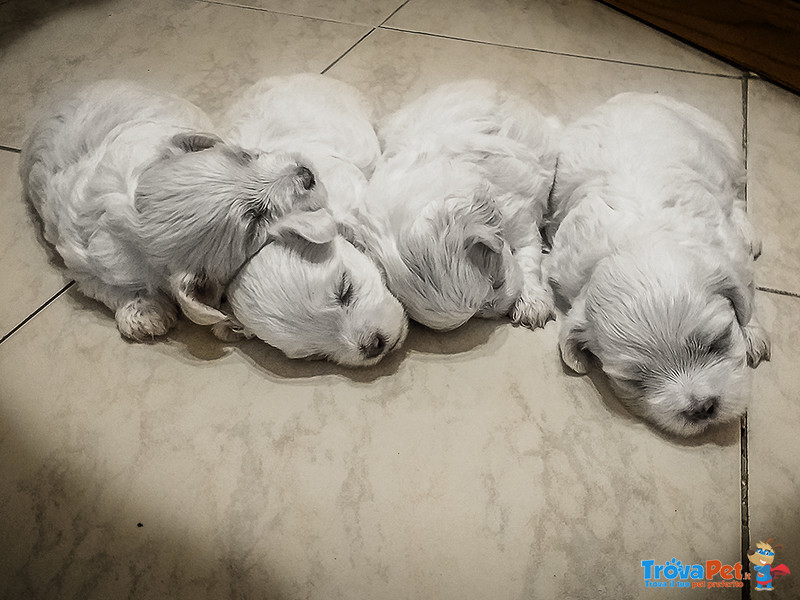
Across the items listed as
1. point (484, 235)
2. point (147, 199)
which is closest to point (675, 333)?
point (484, 235)

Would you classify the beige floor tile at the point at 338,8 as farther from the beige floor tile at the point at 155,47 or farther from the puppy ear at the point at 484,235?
the puppy ear at the point at 484,235

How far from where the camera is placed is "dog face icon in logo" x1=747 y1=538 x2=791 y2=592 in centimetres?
159

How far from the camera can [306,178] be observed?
184 centimetres

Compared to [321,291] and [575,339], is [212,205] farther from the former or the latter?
[575,339]

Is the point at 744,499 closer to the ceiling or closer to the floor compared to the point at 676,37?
closer to the floor

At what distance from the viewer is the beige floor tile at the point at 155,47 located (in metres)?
2.84

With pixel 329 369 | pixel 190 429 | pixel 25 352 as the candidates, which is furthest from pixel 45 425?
pixel 329 369

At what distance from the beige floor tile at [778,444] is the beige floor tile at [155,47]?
2.22 meters

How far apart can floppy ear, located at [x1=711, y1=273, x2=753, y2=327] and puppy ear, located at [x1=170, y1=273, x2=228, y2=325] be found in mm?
1391

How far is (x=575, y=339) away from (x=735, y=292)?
17.6 inches

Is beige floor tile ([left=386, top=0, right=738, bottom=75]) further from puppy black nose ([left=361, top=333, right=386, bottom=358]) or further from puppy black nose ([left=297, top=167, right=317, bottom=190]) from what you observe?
puppy black nose ([left=361, top=333, right=386, bottom=358])

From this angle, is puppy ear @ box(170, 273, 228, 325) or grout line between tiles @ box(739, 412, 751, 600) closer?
grout line between tiles @ box(739, 412, 751, 600)

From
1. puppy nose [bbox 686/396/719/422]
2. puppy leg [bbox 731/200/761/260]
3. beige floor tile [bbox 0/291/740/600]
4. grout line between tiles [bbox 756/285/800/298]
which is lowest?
beige floor tile [bbox 0/291/740/600]

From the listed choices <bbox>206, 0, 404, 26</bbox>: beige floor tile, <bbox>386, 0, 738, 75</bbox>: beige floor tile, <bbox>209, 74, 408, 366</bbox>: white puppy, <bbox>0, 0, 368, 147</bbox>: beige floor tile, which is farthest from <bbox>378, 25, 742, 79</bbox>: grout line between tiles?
<bbox>209, 74, 408, 366</bbox>: white puppy
